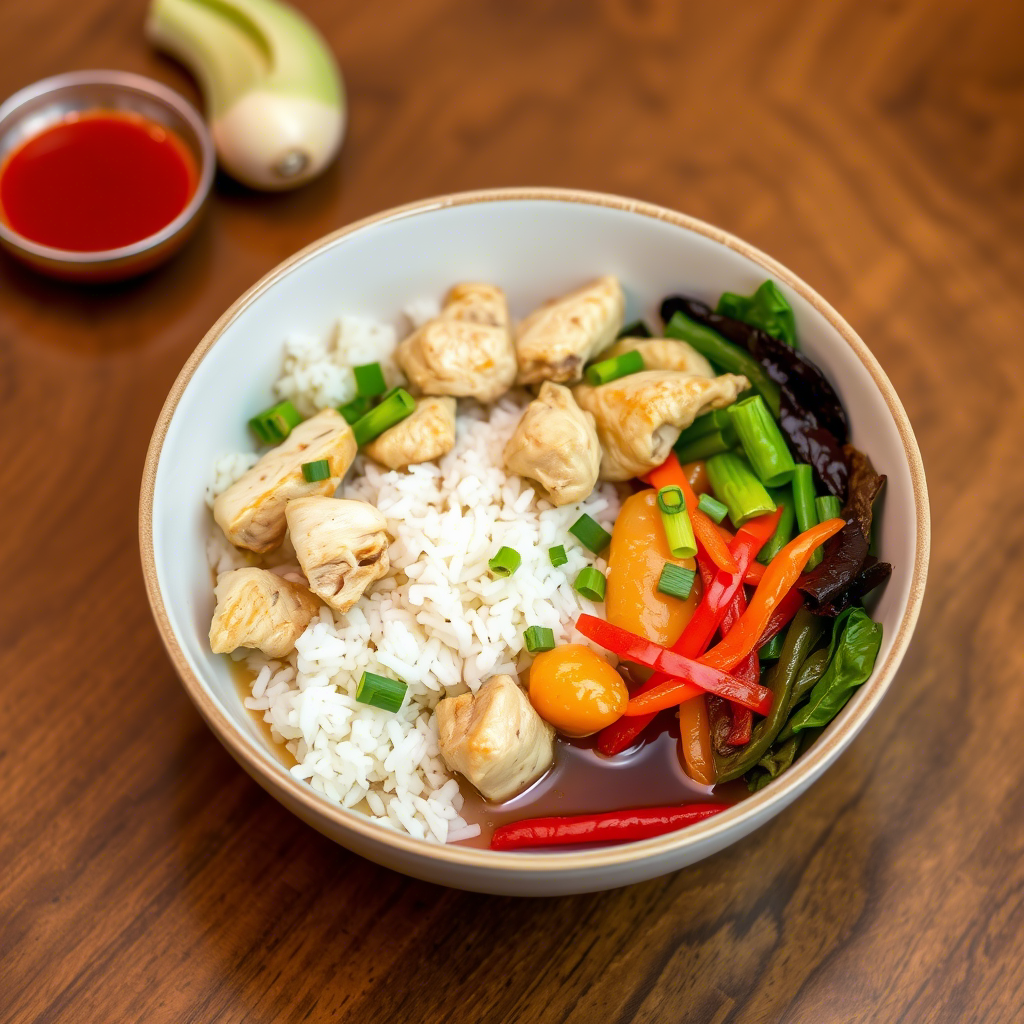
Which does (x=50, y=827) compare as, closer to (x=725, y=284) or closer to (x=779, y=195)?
(x=725, y=284)

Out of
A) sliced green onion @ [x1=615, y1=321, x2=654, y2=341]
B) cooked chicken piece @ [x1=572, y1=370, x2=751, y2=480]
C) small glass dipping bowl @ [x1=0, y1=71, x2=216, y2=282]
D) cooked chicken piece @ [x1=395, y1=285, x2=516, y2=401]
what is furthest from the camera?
small glass dipping bowl @ [x1=0, y1=71, x2=216, y2=282]

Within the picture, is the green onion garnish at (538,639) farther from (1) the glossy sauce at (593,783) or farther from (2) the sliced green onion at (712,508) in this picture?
(2) the sliced green onion at (712,508)

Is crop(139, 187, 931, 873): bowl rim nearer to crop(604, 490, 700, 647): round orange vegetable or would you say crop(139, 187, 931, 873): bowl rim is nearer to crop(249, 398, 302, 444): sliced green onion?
crop(249, 398, 302, 444): sliced green onion

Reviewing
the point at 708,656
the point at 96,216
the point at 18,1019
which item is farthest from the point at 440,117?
the point at 18,1019

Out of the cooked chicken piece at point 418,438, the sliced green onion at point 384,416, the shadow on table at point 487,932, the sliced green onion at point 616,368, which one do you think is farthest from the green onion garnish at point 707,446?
the shadow on table at point 487,932

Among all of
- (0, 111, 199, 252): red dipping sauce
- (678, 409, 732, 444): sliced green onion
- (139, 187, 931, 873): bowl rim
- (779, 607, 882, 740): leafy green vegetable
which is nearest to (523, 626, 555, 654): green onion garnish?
(139, 187, 931, 873): bowl rim
